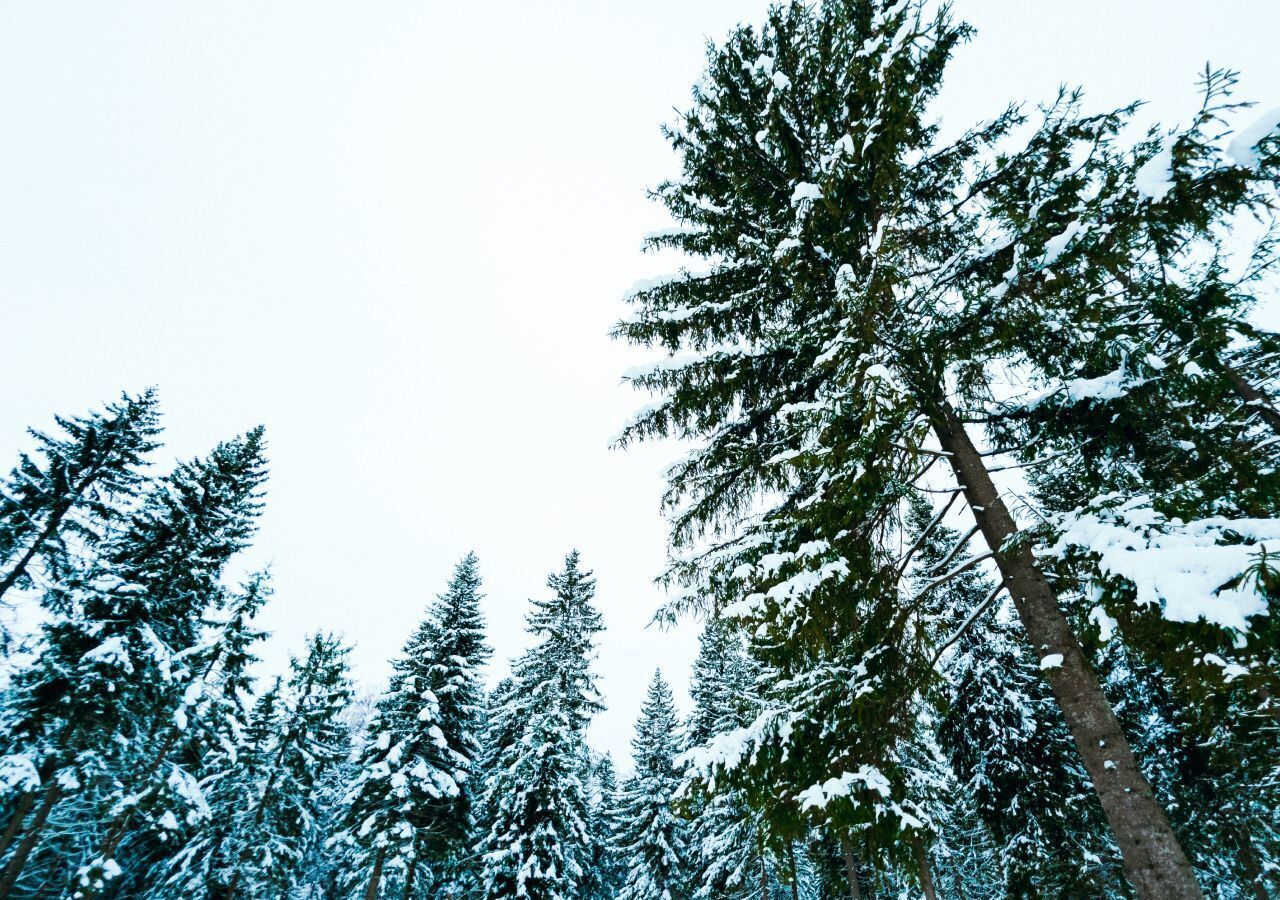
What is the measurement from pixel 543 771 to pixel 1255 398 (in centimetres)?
2097

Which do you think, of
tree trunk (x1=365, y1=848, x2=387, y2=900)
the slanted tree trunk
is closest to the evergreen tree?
tree trunk (x1=365, y1=848, x2=387, y2=900)

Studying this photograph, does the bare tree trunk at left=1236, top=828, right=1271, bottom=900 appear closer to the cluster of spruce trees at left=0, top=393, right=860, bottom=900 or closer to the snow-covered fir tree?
the cluster of spruce trees at left=0, top=393, right=860, bottom=900

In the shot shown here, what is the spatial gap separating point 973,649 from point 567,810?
1511cm

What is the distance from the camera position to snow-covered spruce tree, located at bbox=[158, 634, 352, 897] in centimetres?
1906

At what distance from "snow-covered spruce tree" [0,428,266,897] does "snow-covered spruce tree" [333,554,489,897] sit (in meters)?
6.28

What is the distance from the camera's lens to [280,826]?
69.2 ft

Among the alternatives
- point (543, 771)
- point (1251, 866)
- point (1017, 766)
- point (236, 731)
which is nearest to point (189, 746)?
point (236, 731)

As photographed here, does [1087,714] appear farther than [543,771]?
No

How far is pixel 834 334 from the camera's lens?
18.5 ft

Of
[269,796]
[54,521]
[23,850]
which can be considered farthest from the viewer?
[269,796]

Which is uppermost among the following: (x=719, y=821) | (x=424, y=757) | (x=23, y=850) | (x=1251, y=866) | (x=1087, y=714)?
(x=424, y=757)

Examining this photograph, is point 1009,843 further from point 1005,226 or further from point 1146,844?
point 1005,226

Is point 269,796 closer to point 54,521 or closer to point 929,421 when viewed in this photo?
point 54,521

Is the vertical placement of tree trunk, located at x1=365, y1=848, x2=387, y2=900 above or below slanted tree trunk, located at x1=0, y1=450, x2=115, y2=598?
below
